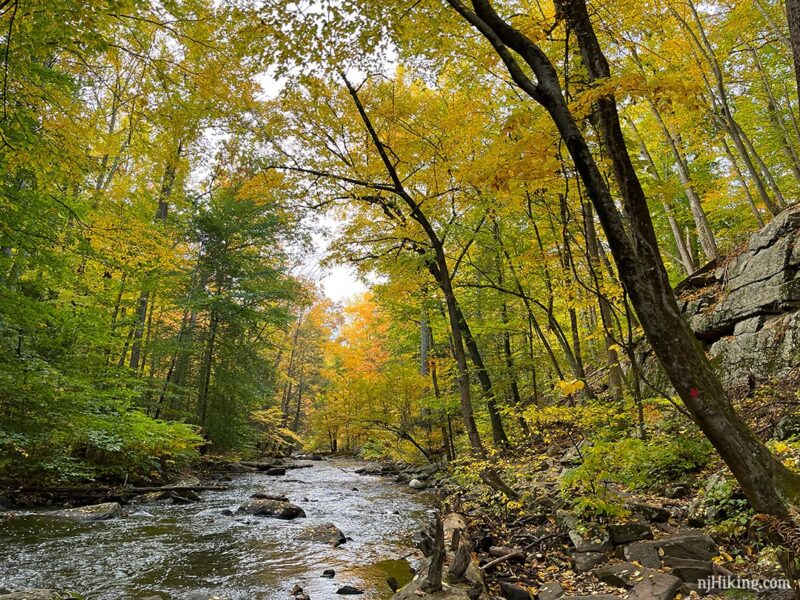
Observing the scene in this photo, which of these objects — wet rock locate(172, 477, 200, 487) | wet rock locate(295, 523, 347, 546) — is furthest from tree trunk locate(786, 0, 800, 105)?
wet rock locate(172, 477, 200, 487)

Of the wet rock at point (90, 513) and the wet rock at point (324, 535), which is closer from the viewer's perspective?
the wet rock at point (324, 535)

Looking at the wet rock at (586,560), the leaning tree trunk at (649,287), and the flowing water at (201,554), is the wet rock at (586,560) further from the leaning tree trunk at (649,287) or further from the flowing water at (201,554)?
the flowing water at (201,554)

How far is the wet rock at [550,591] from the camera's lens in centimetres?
367

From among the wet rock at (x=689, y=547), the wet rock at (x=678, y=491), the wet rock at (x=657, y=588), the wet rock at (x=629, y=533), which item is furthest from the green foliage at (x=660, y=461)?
the wet rock at (x=657, y=588)

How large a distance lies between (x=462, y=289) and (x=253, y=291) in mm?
9397

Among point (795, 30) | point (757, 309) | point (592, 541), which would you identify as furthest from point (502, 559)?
point (757, 309)

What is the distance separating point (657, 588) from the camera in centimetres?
321

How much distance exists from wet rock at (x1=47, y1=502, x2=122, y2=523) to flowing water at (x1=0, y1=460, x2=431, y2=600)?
23 cm

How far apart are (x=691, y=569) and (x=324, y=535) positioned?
18.5 ft

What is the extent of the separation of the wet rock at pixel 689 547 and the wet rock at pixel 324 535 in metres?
4.94

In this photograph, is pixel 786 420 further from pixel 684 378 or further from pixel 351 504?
pixel 351 504

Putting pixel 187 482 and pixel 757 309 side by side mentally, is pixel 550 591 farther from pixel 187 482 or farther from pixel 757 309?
pixel 187 482

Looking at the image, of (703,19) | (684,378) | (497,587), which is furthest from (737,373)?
(703,19)

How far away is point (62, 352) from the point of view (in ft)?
29.9
